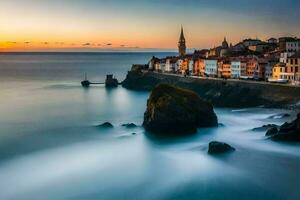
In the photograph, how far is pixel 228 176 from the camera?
1048 inches

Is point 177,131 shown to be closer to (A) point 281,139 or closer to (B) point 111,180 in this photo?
(A) point 281,139

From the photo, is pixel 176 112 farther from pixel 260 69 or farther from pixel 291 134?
pixel 260 69

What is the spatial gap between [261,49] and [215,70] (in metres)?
20.7

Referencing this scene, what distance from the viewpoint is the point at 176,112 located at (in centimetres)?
3700

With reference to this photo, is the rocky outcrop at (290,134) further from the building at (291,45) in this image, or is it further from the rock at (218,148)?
the building at (291,45)

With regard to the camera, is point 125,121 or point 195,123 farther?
point 125,121

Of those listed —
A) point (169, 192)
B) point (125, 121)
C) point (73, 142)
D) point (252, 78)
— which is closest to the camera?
point (169, 192)

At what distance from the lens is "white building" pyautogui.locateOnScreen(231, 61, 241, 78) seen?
7056 cm

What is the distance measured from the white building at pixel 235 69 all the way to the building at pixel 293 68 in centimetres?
1135

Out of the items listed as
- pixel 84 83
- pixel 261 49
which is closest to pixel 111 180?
pixel 84 83

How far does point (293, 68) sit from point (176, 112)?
27127 mm

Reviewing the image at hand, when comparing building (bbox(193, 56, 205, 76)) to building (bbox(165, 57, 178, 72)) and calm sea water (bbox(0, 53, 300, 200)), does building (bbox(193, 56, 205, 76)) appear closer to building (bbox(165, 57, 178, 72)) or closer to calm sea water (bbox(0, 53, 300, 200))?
building (bbox(165, 57, 178, 72))

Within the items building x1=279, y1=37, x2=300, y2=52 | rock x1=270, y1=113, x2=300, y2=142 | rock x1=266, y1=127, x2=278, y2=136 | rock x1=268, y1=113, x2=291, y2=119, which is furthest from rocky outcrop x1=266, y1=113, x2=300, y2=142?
building x1=279, y1=37, x2=300, y2=52

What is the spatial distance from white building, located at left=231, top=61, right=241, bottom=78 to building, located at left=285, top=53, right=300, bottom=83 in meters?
11.3
